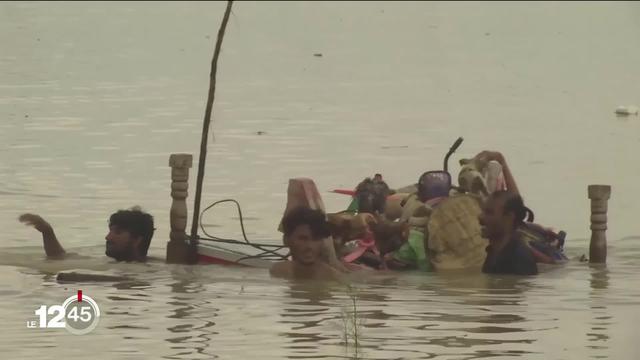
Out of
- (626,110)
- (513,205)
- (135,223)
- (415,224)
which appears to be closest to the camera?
(513,205)

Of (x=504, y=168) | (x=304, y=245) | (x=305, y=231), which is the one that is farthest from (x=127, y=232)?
(x=504, y=168)

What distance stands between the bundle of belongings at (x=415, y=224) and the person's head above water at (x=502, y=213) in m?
0.40

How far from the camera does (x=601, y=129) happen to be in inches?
1130

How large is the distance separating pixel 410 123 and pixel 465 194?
516 inches

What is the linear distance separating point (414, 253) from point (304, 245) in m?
1.08

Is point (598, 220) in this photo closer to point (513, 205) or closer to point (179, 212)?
point (513, 205)

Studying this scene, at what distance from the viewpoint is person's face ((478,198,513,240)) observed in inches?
605

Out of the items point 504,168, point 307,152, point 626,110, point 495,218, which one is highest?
point 626,110

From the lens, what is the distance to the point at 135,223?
1652 centimetres

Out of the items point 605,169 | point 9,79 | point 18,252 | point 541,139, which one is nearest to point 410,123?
point 541,139

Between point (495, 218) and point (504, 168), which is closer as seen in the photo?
point (495, 218)

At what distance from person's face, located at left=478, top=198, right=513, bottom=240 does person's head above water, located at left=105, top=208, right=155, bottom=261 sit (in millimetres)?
2628

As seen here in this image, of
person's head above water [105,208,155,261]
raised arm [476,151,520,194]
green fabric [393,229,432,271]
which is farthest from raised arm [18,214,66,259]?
raised arm [476,151,520,194]

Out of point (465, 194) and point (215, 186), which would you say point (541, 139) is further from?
point (465, 194)
